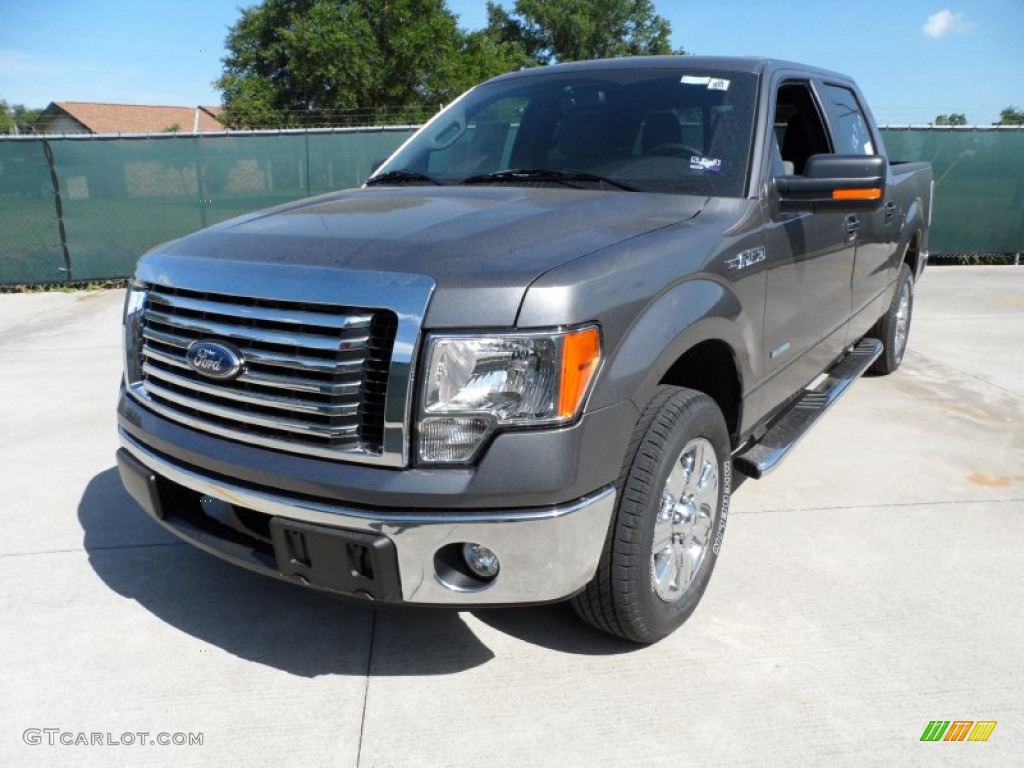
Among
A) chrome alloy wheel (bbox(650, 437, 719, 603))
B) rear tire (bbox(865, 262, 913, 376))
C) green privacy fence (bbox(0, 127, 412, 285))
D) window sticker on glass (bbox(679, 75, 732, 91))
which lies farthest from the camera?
green privacy fence (bbox(0, 127, 412, 285))

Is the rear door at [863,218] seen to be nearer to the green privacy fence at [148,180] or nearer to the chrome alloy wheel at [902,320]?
the chrome alloy wheel at [902,320]

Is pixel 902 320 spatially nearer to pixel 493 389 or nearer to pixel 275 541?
pixel 493 389

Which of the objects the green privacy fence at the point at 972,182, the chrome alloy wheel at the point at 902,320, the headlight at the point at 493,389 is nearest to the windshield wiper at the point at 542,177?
the headlight at the point at 493,389

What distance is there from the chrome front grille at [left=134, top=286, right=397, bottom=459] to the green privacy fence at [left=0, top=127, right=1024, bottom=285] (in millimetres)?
8444

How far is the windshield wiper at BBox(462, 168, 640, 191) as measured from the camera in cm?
297

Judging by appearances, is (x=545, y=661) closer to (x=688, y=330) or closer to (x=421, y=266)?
(x=688, y=330)

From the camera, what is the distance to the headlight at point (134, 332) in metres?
2.60

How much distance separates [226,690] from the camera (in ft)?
7.93

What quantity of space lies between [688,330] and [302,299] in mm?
1107

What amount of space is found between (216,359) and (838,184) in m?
2.16

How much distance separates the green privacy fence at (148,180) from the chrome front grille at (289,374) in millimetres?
8444

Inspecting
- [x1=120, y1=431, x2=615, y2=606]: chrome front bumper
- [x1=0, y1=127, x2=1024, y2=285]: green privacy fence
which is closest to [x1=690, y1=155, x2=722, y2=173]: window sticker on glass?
[x1=120, y1=431, x2=615, y2=606]: chrome front bumper

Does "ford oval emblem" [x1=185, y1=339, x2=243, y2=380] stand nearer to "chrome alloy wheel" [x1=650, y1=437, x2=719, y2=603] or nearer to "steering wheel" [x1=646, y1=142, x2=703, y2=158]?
"chrome alloy wheel" [x1=650, y1=437, x2=719, y2=603]

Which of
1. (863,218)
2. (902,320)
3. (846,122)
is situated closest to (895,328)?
(902,320)
